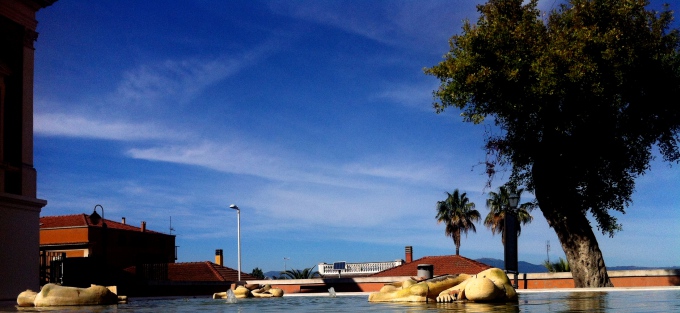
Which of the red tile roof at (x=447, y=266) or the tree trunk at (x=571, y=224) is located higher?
the tree trunk at (x=571, y=224)

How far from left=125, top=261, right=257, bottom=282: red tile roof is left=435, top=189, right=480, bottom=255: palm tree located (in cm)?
2699

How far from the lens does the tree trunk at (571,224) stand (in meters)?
24.7

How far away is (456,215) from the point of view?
72.9 meters

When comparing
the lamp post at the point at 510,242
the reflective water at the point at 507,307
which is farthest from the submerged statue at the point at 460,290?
the lamp post at the point at 510,242

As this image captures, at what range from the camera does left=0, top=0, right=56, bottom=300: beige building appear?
71.7 ft

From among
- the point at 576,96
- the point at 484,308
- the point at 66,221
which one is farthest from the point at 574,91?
the point at 66,221

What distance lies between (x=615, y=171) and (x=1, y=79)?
22317 mm

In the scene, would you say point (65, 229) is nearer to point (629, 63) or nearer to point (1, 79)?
point (1, 79)

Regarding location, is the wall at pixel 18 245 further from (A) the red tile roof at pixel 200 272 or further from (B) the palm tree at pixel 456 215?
(B) the palm tree at pixel 456 215

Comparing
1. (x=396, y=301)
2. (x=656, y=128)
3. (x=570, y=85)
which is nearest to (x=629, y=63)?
(x=570, y=85)

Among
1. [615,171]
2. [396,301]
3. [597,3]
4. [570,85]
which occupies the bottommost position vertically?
[396,301]

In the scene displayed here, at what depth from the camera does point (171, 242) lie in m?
→ 66.7

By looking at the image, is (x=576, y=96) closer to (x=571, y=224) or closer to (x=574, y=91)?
(x=574, y=91)

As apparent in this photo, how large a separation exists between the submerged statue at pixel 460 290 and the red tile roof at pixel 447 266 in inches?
1273
